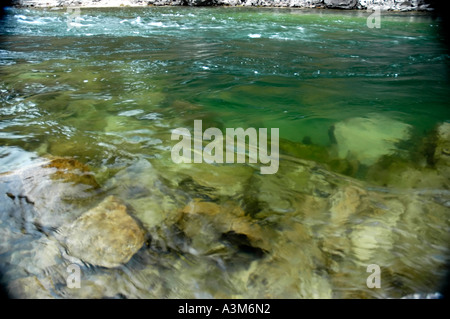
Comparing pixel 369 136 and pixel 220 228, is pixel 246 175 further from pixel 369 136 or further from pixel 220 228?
pixel 369 136

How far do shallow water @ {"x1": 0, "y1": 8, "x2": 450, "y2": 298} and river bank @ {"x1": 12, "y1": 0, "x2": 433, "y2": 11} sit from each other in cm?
1338

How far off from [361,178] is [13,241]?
2.21m

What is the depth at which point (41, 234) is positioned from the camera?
1.54 m

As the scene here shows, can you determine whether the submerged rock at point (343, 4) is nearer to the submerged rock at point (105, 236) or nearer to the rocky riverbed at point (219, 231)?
the rocky riverbed at point (219, 231)

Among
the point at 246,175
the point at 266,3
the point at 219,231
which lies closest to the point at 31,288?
the point at 219,231

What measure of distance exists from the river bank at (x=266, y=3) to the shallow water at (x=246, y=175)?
13381mm

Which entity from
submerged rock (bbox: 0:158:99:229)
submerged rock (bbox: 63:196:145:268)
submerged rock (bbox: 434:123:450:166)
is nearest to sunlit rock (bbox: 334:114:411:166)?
submerged rock (bbox: 434:123:450:166)

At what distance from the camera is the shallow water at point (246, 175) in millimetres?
1365

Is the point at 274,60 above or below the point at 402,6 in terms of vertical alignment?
below

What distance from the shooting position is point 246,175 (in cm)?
207
